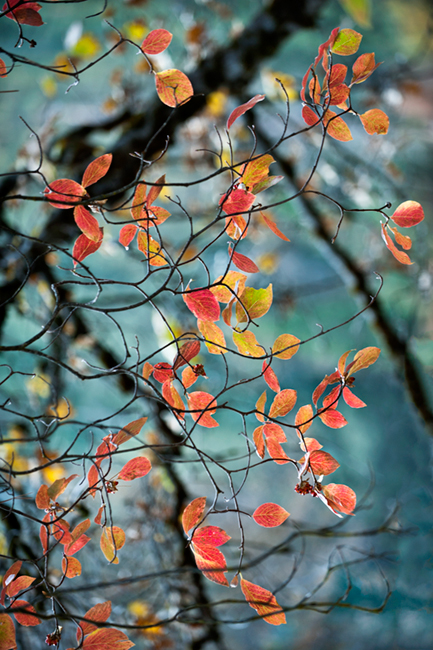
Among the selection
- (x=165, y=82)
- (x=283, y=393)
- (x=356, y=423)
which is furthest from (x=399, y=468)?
(x=165, y=82)

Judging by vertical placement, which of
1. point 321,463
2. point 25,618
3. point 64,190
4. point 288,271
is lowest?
point 288,271

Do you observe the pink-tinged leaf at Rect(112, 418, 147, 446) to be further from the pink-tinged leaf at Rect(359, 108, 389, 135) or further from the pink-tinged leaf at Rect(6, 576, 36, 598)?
the pink-tinged leaf at Rect(359, 108, 389, 135)

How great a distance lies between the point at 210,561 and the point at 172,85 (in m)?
0.30

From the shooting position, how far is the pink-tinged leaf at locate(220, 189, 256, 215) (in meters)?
0.25

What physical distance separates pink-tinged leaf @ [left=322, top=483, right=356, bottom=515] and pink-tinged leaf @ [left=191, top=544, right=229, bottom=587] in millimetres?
77

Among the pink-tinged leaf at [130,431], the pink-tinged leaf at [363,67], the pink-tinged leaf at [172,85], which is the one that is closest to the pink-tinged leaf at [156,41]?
the pink-tinged leaf at [172,85]

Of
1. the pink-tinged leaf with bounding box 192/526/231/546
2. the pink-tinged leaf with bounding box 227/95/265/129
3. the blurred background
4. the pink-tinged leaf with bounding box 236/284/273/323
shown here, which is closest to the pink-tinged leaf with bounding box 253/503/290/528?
the pink-tinged leaf with bounding box 192/526/231/546

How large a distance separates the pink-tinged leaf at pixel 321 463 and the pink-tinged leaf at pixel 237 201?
16 cm

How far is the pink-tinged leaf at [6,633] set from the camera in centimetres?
24

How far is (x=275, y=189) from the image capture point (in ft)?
3.85

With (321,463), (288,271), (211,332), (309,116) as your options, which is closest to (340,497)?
(321,463)

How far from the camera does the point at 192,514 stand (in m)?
0.27

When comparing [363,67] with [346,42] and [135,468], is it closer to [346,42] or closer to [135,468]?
[346,42]

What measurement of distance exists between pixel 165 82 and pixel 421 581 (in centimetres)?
158
